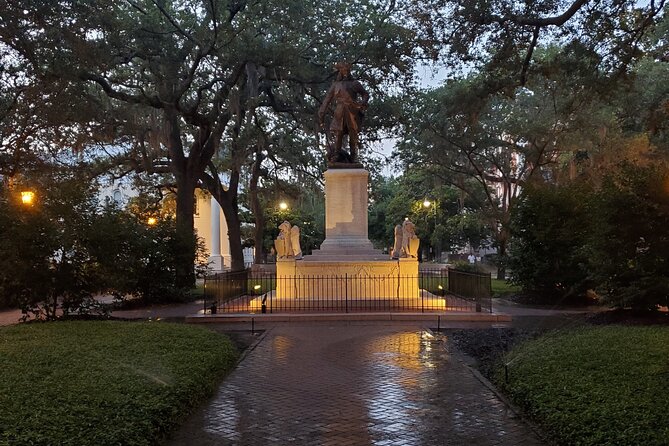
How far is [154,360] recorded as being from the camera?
851cm

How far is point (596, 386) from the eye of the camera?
6.62 meters

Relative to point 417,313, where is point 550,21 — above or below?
above

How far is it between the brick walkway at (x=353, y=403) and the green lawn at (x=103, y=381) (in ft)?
1.27

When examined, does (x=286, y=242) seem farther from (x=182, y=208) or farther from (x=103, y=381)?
Result: (x=103, y=381)

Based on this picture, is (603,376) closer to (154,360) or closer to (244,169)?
(154,360)

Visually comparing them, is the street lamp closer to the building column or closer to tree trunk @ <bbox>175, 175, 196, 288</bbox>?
tree trunk @ <bbox>175, 175, 196, 288</bbox>

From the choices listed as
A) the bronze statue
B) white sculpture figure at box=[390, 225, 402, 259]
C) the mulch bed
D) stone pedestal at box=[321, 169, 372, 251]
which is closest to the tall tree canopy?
the bronze statue

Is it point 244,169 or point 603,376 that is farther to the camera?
point 244,169

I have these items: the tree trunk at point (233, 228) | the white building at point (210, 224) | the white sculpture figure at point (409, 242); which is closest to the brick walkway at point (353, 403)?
the white sculpture figure at point (409, 242)

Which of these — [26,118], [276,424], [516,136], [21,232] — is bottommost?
[276,424]

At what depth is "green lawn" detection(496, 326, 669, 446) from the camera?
5305 millimetres

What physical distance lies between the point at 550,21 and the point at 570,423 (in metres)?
9.18

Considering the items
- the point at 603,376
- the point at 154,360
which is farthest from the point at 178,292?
the point at 603,376

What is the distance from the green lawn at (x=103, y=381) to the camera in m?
5.31
